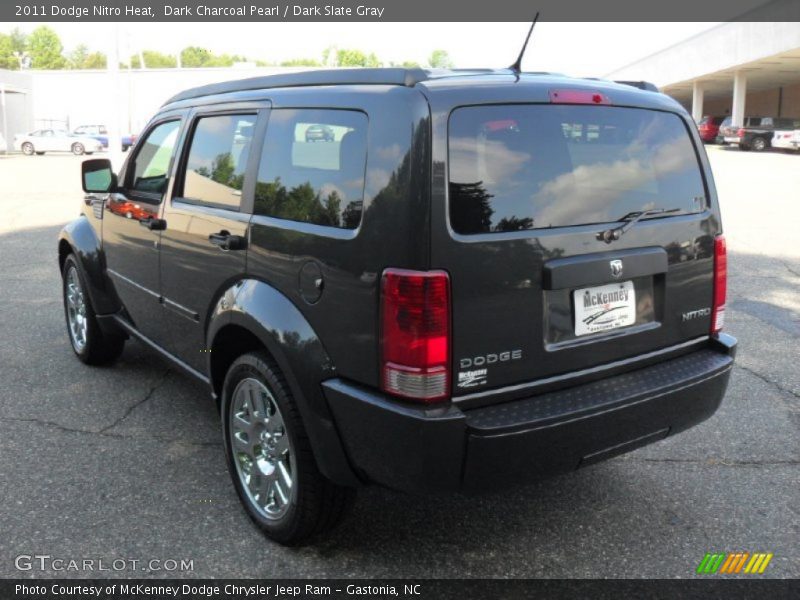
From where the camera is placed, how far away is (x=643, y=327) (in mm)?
3066

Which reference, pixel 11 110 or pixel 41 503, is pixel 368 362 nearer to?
pixel 41 503

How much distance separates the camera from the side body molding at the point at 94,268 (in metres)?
4.88

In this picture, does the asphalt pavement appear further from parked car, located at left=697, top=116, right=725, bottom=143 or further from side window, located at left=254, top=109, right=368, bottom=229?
parked car, located at left=697, top=116, right=725, bottom=143

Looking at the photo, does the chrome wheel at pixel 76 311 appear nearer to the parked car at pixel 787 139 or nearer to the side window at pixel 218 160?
the side window at pixel 218 160

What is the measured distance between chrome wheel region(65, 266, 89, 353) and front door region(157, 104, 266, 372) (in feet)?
4.90

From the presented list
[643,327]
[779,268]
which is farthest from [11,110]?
[643,327]

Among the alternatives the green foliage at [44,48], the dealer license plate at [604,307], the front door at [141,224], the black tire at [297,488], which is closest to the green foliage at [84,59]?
the green foliage at [44,48]

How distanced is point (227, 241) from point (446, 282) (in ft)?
3.94

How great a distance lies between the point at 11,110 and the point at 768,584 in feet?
190

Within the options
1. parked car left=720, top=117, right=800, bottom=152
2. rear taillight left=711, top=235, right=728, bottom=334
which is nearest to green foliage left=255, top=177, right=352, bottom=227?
rear taillight left=711, top=235, right=728, bottom=334

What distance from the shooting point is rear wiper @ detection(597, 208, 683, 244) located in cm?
287

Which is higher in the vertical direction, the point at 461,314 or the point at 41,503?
the point at 461,314

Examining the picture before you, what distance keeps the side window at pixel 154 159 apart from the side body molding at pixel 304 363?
1.43 meters

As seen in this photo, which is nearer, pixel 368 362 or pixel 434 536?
pixel 368 362
